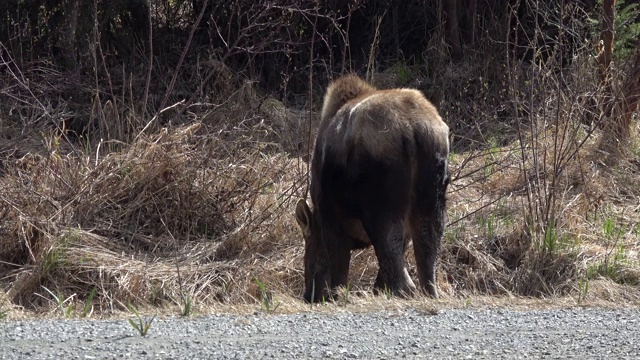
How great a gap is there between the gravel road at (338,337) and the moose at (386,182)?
1151 millimetres

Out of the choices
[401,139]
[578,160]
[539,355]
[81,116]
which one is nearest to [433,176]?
[401,139]

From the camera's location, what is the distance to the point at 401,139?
8.03m

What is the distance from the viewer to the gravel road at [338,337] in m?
5.70

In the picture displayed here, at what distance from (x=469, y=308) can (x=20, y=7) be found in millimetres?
9209

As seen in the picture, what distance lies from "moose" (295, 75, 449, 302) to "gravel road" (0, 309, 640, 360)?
115cm

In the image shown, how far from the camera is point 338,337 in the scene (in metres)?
6.12

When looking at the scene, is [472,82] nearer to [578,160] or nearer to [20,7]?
[578,160]

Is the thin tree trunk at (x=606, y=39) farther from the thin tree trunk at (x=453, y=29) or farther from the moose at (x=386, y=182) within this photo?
the moose at (x=386, y=182)

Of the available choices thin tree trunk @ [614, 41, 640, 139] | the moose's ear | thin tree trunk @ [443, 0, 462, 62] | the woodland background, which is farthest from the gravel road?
thin tree trunk @ [443, 0, 462, 62]

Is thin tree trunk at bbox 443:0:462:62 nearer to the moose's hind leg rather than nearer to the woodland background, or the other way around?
the woodland background

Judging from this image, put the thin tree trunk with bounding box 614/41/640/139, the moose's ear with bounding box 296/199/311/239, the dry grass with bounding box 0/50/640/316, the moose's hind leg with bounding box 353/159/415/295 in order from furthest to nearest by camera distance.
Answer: the thin tree trunk with bounding box 614/41/640/139 < the dry grass with bounding box 0/50/640/316 < the moose's ear with bounding box 296/199/311/239 < the moose's hind leg with bounding box 353/159/415/295

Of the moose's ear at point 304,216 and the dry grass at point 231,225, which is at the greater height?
the moose's ear at point 304,216

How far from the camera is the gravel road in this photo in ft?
18.7

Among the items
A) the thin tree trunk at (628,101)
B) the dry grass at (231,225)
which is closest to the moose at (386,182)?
the dry grass at (231,225)
